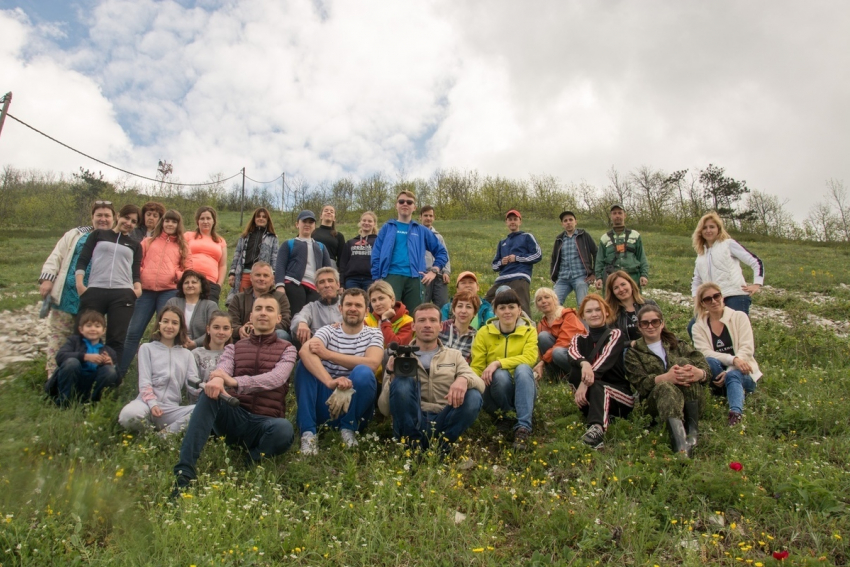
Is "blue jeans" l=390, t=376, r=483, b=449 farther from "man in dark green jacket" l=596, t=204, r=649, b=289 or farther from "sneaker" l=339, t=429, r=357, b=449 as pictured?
"man in dark green jacket" l=596, t=204, r=649, b=289

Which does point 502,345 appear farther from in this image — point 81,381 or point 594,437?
point 81,381

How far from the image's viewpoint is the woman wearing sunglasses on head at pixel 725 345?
525 centimetres

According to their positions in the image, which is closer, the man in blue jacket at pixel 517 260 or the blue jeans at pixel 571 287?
the man in blue jacket at pixel 517 260

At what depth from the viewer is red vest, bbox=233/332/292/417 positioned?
173 inches

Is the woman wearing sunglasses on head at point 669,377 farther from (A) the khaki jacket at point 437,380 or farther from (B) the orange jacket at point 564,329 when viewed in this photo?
(A) the khaki jacket at point 437,380

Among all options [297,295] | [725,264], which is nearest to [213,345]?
[297,295]

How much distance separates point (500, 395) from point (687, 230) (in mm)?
44089

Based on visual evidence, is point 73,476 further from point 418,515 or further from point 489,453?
point 489,453

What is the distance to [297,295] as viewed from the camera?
23.2 ft

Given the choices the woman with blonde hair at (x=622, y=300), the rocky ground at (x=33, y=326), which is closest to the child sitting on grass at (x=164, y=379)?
the rocky ground at (x=33, y=326)

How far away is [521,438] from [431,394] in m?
0.92

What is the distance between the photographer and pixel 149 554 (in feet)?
9.48

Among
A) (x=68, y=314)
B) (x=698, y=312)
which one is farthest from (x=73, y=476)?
(x=698, y=312)

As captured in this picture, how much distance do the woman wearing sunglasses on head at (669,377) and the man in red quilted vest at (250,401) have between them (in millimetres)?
3281
